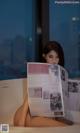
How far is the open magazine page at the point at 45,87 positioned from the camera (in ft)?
5.38

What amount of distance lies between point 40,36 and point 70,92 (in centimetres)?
88

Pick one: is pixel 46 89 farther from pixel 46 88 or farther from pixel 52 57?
pixel 52 57

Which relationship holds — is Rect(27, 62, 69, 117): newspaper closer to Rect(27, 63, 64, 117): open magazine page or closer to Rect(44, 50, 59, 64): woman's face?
Rect(27, 63, 64, 117): open magazine page

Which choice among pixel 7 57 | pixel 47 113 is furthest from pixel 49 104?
pixel 7 57

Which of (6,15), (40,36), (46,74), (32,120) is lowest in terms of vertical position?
(32,120)

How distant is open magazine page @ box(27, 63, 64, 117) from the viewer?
164 centimetres

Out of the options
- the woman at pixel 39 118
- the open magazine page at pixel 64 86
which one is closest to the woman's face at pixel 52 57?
the woman at pixel 39 118

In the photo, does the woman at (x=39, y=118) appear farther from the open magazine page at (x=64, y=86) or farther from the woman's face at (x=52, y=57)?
the open magazine page at (x=64, y=86)

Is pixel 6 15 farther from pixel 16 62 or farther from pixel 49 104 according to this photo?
pixel 49 104

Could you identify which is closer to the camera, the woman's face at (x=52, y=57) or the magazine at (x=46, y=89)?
the magazine at (x=46, y=89)

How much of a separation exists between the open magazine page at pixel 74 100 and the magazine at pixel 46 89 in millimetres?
95

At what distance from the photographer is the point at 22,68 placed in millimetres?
2490

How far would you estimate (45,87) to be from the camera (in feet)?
5.44

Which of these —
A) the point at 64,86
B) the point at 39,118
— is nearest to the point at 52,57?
the point at 64,86
